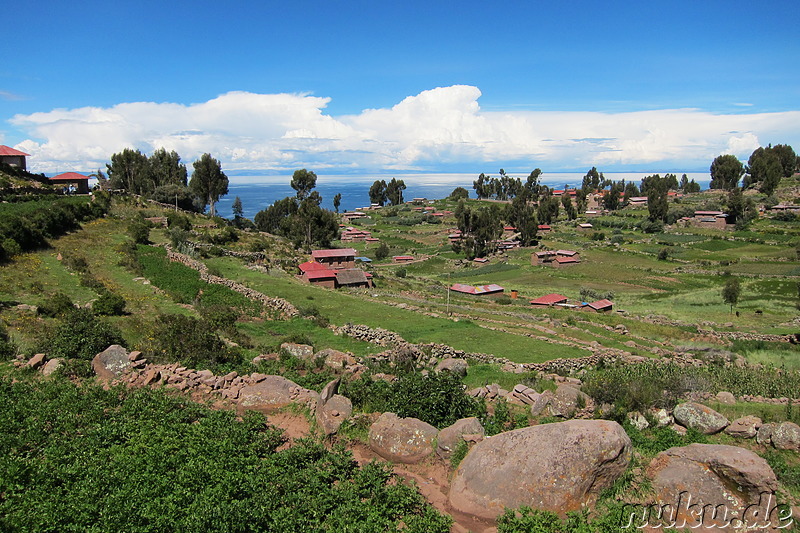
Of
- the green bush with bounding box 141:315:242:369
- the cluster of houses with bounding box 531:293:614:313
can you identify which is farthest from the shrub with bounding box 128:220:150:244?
the cluster of houses with bounding box 531:293:614:313

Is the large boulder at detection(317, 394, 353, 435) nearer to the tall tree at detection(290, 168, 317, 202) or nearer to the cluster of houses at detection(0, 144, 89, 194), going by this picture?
the cluster of houses at detection(0, 144, 89, 194)

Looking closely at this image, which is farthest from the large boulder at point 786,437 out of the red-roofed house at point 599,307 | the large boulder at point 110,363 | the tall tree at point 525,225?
the tall tree at point 525,225

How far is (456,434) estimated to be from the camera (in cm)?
1101

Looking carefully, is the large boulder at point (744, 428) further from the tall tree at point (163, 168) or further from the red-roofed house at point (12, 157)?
the tall tree at point (163, 168)

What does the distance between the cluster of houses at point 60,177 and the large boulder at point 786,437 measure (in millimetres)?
77042

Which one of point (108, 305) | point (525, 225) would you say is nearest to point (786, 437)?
point (108, 305)

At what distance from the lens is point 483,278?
8169 centimetres

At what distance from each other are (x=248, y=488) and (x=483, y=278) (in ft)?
246

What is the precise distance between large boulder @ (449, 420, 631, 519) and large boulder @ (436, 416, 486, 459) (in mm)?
851

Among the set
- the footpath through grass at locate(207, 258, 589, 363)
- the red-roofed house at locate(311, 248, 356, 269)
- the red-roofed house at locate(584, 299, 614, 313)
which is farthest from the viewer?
the red-roofed house at locate(311, 248, 356, 269)

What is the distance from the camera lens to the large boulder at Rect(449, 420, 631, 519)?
902 centimetres

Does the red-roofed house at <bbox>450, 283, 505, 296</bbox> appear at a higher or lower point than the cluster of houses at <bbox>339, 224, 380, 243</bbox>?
lower

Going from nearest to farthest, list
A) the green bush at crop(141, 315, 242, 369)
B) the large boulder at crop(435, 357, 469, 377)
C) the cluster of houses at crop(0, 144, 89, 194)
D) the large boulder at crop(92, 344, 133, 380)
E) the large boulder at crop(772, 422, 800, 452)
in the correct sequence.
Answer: the large boulder at crop(772, 422, 800, 452) → the large boulder at crop(92, 344, 133, 380) → the green bush at crop(141, 315, 242, 369) → the large boulder at crop(435, 357, 469, 377) → the cluster of houses at crop(0, 144, 89, 194)

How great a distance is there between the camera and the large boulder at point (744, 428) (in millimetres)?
11642
